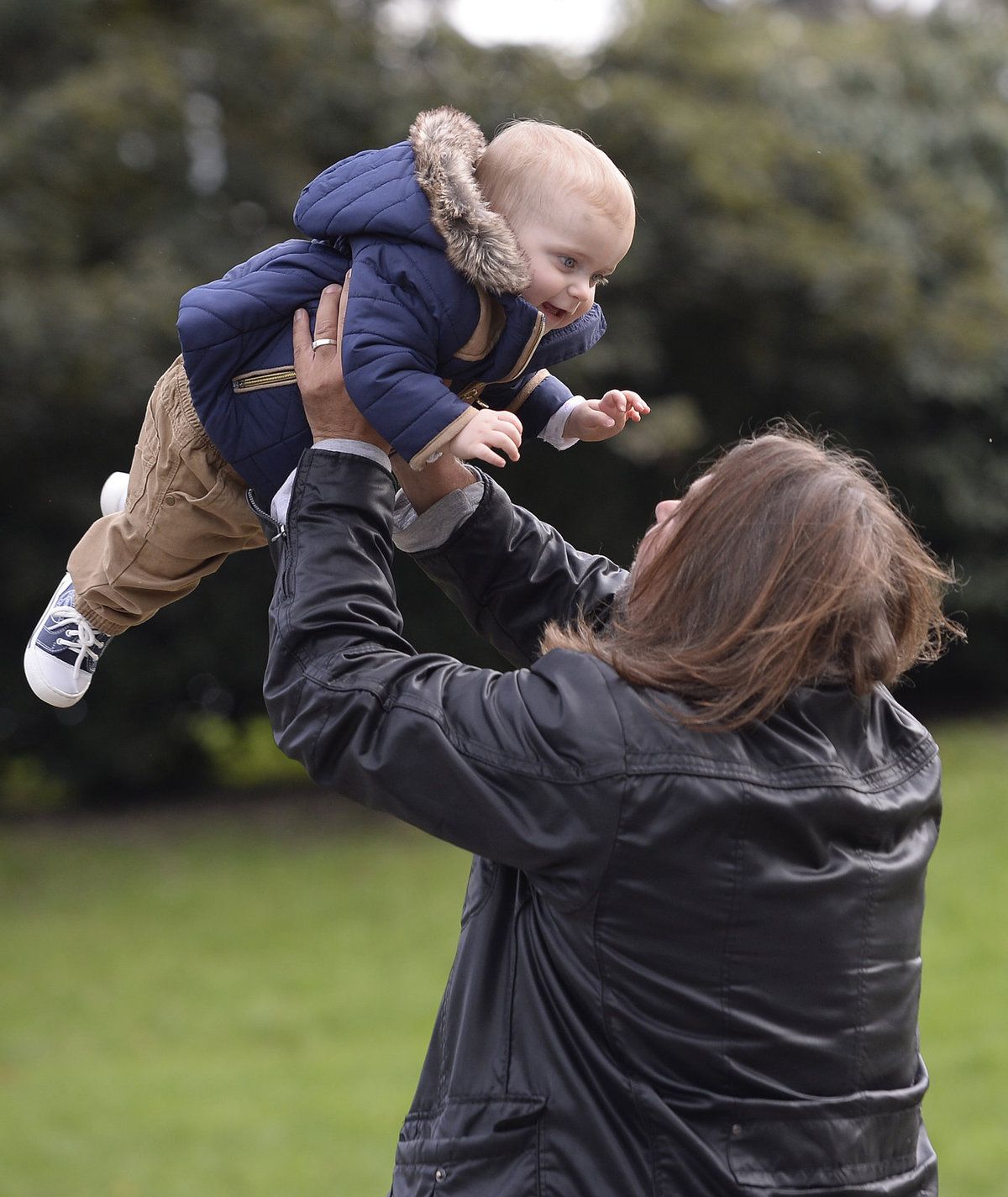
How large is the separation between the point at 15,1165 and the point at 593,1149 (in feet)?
14.0

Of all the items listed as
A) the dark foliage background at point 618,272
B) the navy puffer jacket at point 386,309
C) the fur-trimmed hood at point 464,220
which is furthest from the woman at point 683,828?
the dark foliage background at point 618,272

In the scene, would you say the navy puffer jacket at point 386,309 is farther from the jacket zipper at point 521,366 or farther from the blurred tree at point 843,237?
the blurred tree at point 843,237

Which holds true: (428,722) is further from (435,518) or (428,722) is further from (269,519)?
(435,518)

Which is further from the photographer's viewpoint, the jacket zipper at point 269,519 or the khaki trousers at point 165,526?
the khaki trousers at point 165,526

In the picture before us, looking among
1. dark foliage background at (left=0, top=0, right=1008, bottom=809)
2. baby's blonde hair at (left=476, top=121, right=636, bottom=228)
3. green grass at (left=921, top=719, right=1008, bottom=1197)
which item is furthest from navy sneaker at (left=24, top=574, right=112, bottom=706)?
dark foliage background at (left=0, top=0, right=1008, bottom=809)

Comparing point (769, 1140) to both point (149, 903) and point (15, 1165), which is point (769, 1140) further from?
point (149, 903)

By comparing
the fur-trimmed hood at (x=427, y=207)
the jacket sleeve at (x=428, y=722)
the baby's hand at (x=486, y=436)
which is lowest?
the jacket sleeve at (x=428, y=722)

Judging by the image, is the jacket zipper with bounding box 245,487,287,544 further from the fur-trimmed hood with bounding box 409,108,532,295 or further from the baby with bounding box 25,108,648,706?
the fur-trimmed hood with bounding box 409,108,532,295

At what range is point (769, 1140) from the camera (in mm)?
1700

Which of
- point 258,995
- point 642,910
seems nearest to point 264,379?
point 642,910

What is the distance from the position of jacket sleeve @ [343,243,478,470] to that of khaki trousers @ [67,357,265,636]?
0.42 m

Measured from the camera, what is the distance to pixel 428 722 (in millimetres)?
1703

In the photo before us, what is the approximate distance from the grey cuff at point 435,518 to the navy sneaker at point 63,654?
0.59 metres

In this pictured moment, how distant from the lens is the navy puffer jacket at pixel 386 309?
1982 mm
